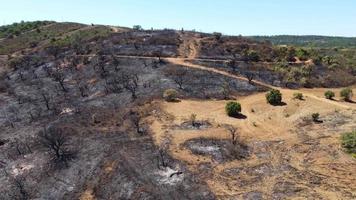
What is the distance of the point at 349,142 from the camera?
49.1 meters

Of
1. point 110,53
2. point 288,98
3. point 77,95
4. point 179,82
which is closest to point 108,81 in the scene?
point 77,95

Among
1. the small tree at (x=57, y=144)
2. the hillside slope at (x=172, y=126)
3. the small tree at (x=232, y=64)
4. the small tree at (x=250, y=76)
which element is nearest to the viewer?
the hillside slope at (x=172, y=126)

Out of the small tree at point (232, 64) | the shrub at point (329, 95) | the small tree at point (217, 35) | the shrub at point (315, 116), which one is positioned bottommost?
the shrub at point (315, 116)

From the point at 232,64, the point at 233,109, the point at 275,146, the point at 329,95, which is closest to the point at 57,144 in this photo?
the point at 233,109

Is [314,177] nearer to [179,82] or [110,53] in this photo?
[179,82]

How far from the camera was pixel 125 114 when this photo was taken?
67000 mm

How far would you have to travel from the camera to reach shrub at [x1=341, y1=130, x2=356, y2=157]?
48.0 meters

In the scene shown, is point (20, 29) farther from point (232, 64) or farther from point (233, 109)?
point (233, 109)

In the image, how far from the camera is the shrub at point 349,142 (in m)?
48.0

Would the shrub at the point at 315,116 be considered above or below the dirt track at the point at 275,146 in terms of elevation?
above

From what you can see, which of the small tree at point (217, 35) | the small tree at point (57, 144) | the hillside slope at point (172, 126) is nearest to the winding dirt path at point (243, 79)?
the hillside slope at point (172, 126)

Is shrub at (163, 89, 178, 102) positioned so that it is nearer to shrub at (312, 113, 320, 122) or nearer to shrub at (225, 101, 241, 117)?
shrub at (225, 101, 241, 117)

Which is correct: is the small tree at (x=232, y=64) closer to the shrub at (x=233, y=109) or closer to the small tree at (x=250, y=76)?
the small tree at (x=250, y=76)

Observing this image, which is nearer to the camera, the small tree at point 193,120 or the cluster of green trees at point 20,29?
the small tree at point 193,120
